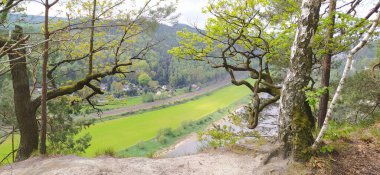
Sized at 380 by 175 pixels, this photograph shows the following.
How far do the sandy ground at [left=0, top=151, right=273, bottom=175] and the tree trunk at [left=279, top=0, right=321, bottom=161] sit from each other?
33.5 inches

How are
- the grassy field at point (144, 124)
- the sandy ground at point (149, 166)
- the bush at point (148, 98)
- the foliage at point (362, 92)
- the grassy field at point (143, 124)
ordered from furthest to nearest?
the bush at point (148, 98) < the grassy field at point (144, 124) < the grassy field at point (143, 124) < the foliage at point (362, 92) < the sandy ground at point (149, 166)

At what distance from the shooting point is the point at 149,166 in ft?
24.2

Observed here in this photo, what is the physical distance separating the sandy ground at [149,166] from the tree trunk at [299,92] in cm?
85

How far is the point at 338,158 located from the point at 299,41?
8.44ft

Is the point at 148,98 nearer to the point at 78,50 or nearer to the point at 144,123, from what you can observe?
the point at 144,123

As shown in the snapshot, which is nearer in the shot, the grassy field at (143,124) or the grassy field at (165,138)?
the grassy field at (165,138)

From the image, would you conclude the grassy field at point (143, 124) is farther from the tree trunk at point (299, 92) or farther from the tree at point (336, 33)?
the tree trunk at point (299, 92)

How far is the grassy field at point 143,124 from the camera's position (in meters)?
48.8

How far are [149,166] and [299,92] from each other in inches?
154

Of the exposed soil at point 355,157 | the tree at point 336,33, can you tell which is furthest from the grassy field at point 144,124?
the exposed soil at point 355,157

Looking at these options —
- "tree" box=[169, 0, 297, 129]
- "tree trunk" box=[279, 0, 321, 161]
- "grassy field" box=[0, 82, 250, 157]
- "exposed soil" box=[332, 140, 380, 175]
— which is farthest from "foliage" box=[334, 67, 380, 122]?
"grassy field" box=[0, 82, 250, 157]

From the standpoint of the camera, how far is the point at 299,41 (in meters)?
5.95

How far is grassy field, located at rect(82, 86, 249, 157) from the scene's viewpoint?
4969cm

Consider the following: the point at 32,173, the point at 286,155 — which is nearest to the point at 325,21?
the point at 286,155
